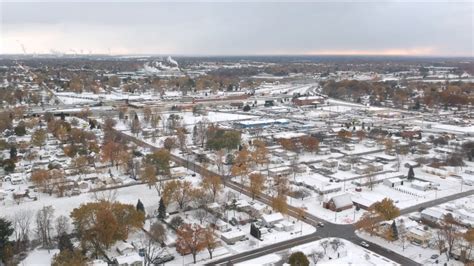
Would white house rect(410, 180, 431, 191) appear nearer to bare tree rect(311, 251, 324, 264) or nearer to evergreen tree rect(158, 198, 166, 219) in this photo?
bare tree rect(311, 251, 324, 264)

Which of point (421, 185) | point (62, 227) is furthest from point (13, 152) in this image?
point (421, 185)

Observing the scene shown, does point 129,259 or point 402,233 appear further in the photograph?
point 402,233

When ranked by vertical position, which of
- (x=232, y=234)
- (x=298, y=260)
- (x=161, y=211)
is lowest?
(x=232, y=234)

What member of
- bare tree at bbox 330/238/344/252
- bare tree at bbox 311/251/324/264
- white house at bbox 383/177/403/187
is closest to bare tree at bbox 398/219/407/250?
bare tree at bbox 330/238/344/252

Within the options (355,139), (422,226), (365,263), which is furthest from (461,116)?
(365,263)

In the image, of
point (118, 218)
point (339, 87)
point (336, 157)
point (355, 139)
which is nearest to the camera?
point (118, 218)

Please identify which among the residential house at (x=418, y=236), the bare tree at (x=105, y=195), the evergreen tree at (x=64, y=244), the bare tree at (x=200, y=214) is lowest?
the bare tree at (x=105, y=195)

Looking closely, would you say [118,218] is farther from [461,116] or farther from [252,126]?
[461,116]

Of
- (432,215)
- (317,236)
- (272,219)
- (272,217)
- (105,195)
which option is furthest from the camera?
(105,195)

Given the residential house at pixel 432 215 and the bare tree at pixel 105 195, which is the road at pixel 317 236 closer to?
the residential house at pixel 432 215

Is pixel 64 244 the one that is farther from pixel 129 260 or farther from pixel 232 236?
pixel 232 236

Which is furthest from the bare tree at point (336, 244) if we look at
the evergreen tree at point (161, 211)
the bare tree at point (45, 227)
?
the bare tree at point (45, 227)
